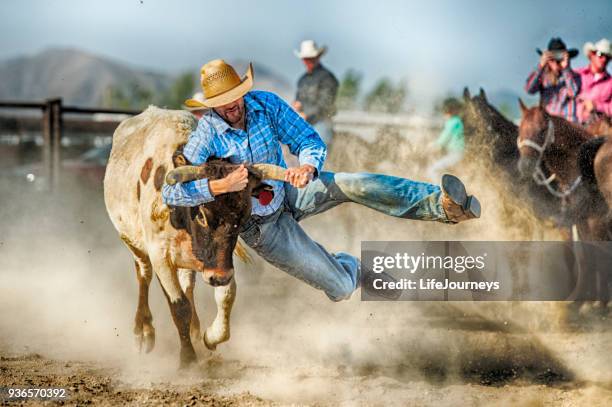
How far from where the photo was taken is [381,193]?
4039 millimetres

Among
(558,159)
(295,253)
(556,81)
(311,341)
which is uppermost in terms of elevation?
(556,81)

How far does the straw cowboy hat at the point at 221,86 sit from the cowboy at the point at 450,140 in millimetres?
3164

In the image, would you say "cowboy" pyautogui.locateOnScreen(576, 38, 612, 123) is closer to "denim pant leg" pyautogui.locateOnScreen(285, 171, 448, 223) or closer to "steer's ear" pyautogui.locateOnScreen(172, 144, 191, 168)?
"denim pant leg" pyautogui.locateOnScreen(285, 171, 448, 223)

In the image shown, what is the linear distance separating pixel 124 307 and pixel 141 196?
1.78 metres

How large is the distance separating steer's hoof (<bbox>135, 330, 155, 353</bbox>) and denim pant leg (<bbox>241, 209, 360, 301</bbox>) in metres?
1.06

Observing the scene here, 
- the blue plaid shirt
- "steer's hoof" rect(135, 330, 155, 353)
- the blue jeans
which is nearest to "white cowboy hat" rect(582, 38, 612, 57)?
the blue jeans

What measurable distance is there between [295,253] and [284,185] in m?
0.35

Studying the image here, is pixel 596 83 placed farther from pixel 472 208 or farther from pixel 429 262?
pixel 472 208

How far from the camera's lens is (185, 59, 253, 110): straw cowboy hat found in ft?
12.2

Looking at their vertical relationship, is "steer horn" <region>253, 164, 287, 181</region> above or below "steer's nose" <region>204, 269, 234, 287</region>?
above

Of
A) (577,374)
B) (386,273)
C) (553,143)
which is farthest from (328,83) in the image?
(577,374)

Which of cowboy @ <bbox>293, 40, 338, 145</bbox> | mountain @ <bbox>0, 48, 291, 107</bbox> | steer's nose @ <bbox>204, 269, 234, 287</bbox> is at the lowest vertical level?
steer's nose @ <bbox>204, 269, 234, 287</bbox>

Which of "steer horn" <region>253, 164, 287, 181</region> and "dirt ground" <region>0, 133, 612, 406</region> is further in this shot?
"dirt ground" <region>0, 133, 612, 406</region>

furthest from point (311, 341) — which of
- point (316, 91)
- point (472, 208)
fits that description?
point (316, 91)
